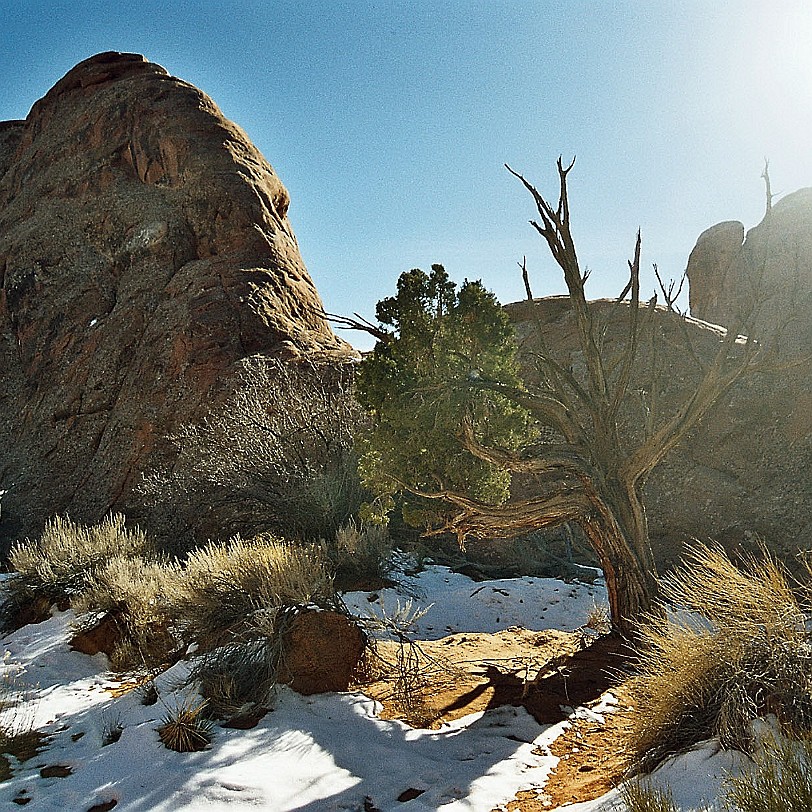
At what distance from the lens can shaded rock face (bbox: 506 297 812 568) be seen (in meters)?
12.1

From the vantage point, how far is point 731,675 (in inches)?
144

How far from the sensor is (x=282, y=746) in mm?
5109

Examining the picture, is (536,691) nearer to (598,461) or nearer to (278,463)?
(598,461)

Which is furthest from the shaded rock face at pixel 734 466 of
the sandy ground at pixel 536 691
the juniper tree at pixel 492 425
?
the sandy ground at pixel 536 691

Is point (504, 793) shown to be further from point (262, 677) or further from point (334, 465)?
point (334, 465)

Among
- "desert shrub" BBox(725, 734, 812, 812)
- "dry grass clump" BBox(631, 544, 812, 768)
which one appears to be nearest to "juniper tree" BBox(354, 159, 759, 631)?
"dry grass clump" BBox(631, 544, 812, 768)

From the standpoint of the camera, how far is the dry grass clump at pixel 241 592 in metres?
6.78

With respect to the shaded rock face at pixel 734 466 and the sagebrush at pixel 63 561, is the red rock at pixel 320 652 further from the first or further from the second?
the shaded rock face at pixel 734 466

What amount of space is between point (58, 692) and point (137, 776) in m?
3.18

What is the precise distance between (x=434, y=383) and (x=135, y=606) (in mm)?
4492

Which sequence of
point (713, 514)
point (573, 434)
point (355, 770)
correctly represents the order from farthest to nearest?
point (713, 514) → point (573, 434) → point (355, 770)

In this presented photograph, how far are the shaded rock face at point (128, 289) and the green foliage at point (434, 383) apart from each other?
9131 mm

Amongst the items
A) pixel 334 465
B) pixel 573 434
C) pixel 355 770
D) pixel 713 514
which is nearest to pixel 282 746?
pixel 355 770

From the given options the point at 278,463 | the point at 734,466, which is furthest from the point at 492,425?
the point at 734,466
